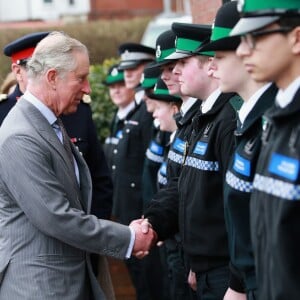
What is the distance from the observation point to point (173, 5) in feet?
127

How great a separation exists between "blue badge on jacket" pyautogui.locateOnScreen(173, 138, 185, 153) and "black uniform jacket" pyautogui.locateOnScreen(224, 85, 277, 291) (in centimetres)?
140

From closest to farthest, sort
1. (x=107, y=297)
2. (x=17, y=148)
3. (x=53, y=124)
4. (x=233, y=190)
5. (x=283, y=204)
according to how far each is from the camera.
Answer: (x=283, y=204) < (x=233, y=190) < (x=17, y=148) < (x=53, y=124) < (x=107, y=297)

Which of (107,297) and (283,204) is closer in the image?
(283,204)

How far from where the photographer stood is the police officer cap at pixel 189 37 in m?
4.77

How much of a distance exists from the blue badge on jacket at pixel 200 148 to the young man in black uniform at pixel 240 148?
50 centimetres

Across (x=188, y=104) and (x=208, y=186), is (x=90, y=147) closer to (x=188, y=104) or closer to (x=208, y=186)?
(x=188, y=104)

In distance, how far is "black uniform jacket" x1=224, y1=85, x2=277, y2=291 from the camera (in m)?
3.58

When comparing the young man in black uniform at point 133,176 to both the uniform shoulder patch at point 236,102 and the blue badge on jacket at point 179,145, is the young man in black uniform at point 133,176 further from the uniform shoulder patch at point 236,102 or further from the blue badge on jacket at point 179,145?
the uniform shoulder patch at point 236,102

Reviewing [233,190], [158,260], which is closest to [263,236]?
[233,190]

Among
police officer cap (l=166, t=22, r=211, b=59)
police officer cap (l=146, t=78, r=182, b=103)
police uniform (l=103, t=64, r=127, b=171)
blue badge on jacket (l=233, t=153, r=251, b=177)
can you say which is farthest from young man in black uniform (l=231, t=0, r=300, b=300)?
police uniform (l=103, t=64, r=127, b=171)

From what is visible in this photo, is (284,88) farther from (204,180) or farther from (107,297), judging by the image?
(107,297)

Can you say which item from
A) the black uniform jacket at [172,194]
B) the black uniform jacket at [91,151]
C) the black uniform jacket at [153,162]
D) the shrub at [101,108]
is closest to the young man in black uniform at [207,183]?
the black uniform jacket at [172,194]

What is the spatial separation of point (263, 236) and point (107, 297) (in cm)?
203

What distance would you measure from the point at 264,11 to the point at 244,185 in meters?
0.77
